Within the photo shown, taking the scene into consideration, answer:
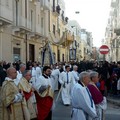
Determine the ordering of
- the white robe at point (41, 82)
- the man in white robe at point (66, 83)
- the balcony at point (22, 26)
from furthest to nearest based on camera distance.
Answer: the balcony at point (22, 26), the man in white robe at point (66, 83), the white robe at point (41, 82)

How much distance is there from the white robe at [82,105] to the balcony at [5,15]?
18.3 metres

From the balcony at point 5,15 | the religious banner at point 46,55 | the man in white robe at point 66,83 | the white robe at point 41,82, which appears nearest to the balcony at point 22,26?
the balcony at point 5,15

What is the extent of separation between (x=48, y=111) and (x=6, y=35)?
61.5 feet

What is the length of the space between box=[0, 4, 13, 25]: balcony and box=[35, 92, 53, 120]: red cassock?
644 inches

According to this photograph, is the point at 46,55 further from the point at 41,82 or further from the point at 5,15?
the point at 41,82

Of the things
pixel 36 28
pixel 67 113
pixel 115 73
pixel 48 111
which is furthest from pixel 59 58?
pixel 48 111

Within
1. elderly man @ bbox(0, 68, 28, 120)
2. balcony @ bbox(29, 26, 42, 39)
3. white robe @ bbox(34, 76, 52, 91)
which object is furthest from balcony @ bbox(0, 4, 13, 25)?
elderly man @ bbox(0, 68, 28, 120)

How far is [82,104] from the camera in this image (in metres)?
6.64

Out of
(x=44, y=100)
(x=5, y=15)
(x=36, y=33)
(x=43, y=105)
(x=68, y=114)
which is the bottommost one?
(x=68, y=114)

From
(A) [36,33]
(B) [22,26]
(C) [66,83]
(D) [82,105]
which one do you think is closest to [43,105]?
(D) [82,105]

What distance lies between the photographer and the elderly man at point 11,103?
7109mm

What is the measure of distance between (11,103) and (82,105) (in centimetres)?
137

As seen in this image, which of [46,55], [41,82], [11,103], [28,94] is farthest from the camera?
[46,55]

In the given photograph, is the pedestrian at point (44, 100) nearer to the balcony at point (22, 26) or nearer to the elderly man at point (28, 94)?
the elderly man at point (28, 94)
